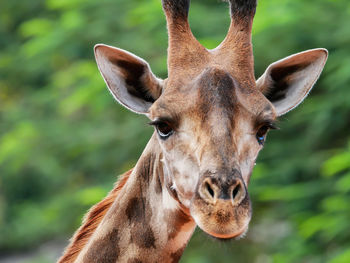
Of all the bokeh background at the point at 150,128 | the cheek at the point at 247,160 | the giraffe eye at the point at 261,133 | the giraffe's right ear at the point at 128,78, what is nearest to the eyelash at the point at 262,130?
the giraffe eye at the point at 261,133

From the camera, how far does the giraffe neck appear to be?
5480 mm

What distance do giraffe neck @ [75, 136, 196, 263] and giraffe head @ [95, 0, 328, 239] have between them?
217 millimetres

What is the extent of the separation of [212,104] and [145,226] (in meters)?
1.08

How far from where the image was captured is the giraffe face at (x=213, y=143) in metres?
4.72

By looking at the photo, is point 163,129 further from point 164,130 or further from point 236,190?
point 236,190

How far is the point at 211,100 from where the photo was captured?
204 inches

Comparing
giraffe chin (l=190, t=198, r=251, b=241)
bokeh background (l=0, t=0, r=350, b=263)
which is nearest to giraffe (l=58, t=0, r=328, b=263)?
giraffe chin (l=190, t=198, r=251, b=241)

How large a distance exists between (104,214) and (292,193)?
5635mm

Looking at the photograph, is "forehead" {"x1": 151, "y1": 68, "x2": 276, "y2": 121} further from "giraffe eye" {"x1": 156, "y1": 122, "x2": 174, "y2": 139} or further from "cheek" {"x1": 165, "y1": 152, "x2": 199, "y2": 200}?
Result: "cheek" {"x1": 165, "y1": 152, "x2": 199, "y2": 200}

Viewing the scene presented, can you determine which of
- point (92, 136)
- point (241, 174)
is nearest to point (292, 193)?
point (92, 136)

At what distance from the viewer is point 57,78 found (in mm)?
14711

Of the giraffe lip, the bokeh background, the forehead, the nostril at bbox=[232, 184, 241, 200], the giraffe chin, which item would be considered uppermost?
the forehead

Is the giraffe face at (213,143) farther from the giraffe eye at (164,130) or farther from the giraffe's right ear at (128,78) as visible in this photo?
the giraffe's right ear at (128,78)

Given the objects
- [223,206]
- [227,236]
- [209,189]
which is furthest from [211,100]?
[227,236]
